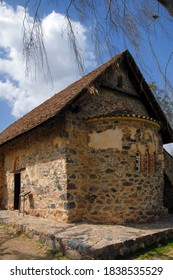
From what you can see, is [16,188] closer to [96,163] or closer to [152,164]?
[96,163]

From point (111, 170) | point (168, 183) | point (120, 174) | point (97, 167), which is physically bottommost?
point (168, 183)

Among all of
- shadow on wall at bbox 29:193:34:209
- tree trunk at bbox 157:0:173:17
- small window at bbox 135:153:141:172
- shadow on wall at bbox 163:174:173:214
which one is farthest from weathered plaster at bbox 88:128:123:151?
tree trunk at bbox 157:0:173:17

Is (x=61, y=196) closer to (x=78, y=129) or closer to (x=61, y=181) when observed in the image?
(x=61, y=181)

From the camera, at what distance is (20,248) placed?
6.70 m

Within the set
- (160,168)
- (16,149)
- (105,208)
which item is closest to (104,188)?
(105,208)

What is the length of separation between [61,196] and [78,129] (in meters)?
2.31

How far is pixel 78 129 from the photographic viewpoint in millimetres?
9102

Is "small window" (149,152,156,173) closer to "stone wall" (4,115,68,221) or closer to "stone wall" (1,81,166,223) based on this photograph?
"stone wall" (1,81,166,223)

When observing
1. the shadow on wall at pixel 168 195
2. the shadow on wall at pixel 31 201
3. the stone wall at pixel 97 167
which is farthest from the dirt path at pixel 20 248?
the shadow on wall at pixel 168 195

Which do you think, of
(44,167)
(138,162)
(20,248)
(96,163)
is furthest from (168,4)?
(44,167)

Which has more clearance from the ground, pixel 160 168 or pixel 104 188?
pixel 160 168

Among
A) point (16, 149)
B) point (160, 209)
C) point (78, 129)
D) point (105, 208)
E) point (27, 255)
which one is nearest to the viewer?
point (27, 255)

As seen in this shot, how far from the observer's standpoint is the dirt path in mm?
6066

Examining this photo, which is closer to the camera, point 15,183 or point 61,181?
point 61,181
